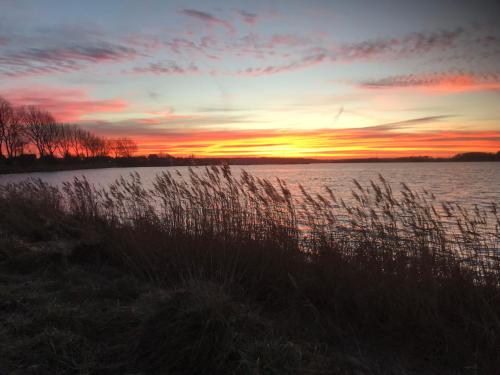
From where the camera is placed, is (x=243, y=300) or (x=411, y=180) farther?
(x=411, y=180)

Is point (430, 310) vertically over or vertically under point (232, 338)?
under

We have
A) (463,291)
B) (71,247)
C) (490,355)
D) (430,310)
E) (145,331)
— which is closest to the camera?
(145,331)

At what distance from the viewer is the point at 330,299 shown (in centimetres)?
476

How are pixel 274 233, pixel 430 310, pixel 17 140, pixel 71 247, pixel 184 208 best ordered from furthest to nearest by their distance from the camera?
pixel 17 140 → pixel 184 208 → pixel 71 247 → pixel 274 233 → pixel 430 310

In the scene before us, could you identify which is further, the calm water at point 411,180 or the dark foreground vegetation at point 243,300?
the calm water at point 411,180

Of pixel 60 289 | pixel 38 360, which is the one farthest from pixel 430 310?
pixel 60 289

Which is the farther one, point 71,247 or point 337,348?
point 71,247

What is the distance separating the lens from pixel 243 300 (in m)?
4.89

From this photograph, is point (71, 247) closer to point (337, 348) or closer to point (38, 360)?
point (38, 360)

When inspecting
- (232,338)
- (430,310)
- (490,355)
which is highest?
(232,338)

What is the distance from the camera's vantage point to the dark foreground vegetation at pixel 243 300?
3307 millimetres

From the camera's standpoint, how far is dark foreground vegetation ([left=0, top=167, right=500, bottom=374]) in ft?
10.8

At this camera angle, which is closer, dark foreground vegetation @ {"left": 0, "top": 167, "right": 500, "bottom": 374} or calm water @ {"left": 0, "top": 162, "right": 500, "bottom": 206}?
dark foreground vegetation @ {"left": 0, "top": 167, "right": 500, "bottom": 374}

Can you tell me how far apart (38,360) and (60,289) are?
189 cm
